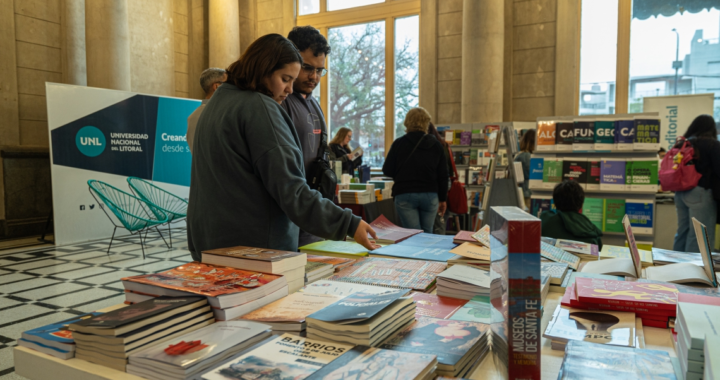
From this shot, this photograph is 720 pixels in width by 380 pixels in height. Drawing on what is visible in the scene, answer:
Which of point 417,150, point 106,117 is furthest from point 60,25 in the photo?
point 417,150

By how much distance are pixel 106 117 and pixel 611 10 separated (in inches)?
301

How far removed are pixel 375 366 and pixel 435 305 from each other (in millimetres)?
466

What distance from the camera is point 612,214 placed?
452 cm

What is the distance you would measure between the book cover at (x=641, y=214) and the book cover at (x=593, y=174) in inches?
12.8

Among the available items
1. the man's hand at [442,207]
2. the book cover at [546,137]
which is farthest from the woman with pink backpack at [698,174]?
the man's hand at [442,207]

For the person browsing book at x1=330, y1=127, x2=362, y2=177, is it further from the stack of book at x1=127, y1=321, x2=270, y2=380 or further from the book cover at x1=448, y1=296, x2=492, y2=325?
the stack of book at x1=127, y1=321, x2=270, y2=380

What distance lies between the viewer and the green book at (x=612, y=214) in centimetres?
448

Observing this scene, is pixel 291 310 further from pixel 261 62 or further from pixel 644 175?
pixel 644 175

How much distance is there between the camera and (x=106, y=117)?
6379 mm

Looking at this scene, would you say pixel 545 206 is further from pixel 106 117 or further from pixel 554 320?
pixel 106 117

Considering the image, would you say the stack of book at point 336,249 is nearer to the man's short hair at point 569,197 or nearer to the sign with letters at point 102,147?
the man's short hair at point 569,197

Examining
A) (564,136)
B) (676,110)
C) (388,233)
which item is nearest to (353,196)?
(564,136)

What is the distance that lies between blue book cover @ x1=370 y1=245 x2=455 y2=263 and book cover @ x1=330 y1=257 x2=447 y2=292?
72 millimetres

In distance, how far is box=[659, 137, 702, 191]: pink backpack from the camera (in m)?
4.27
